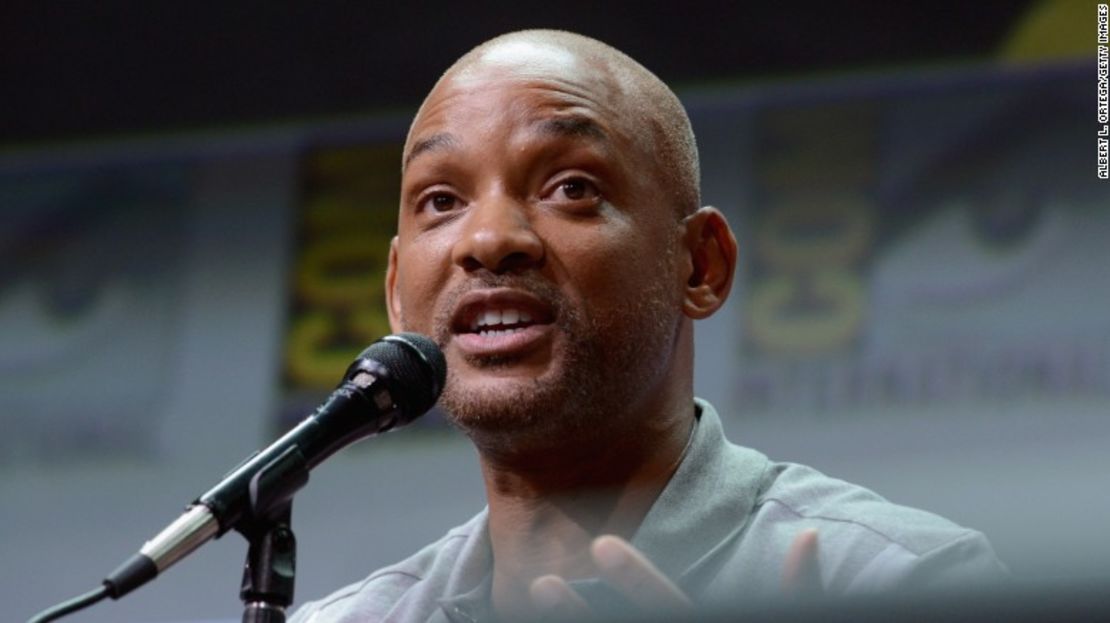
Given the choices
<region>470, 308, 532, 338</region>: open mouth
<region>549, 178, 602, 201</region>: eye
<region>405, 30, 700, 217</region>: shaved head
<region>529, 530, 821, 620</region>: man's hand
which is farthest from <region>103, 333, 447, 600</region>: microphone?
<region>405, 30, 700, 217</region>: shaved head

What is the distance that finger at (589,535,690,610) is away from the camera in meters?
1.40

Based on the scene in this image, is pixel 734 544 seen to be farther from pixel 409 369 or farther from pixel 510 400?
pixel 409 369

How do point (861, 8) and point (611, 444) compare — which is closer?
point (611, 444)

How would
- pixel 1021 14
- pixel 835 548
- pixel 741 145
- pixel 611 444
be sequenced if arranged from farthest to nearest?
pixel 741 145 < pixel 1021 14 < pixel 611 444 < pixel 835 548

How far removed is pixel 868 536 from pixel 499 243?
56cm

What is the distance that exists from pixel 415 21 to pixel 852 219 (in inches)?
48.8

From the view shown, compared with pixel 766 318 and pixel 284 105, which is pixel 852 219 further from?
pixel 284 105

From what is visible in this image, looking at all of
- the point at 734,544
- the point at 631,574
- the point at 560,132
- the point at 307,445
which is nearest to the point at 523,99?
the point at 560,132

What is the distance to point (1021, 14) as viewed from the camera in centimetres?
380

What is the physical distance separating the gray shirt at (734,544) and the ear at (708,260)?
0.50 ft

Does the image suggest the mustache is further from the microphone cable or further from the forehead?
the microphone cable

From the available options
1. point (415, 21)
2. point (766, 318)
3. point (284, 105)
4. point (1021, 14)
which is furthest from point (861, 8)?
point (284, 105)

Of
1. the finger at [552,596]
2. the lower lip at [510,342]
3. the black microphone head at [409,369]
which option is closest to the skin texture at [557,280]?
the lower lip at [510,342]

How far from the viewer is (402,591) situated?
91.0 inches
